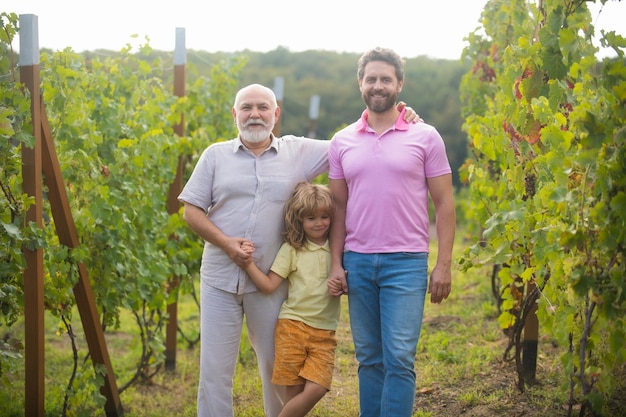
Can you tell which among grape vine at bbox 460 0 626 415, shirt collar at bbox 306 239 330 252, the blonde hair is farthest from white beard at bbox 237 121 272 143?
grape vine at bbox 460 0 626 415

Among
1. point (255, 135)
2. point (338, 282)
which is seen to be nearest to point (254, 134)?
point (255, 135)

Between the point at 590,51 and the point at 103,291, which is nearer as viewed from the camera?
the point at 590,51

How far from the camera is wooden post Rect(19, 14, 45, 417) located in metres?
3.67

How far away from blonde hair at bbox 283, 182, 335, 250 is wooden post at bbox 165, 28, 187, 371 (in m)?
2.17

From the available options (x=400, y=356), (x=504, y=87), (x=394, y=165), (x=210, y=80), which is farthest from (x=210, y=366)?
(x=210, y=80)

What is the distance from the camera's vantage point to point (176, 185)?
5.69 metres

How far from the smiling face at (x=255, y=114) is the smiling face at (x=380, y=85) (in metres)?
0.49

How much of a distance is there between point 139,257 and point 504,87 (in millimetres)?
2489

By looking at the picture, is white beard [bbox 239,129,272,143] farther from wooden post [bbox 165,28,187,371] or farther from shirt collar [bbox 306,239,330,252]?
wooden post [bbox 165,28,187,371]

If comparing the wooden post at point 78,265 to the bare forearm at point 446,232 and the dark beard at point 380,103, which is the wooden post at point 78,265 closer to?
the dark beard at point 380,103

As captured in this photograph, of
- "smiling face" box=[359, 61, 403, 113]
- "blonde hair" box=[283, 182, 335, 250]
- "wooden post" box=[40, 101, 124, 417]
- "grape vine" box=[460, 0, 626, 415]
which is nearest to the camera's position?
"grape vine" box=[460, 0, 626, 415]

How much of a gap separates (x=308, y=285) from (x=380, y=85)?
3.16ft

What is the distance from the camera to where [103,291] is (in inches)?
181

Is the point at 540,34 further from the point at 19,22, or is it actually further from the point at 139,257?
the point at 139,257
